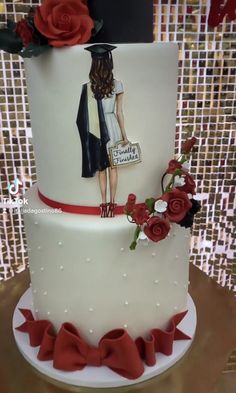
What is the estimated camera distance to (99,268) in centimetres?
102

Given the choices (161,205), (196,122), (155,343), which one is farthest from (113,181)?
(196,122)

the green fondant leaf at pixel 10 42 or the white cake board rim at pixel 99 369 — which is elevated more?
the green fondant leaf at pixel 10 42

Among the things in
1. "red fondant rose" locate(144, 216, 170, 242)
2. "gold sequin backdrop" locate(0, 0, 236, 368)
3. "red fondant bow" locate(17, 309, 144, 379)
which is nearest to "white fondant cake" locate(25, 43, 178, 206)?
"red fondant rose" locate(144, 216, 170, 242)

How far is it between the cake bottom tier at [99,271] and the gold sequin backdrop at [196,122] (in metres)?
0.99

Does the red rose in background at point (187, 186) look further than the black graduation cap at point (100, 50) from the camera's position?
Yes

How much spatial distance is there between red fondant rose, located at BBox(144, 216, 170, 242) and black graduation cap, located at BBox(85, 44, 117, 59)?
0.40 metres

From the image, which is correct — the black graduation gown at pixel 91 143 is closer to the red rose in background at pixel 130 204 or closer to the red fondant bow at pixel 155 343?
the red rose in background at pixel 130 204

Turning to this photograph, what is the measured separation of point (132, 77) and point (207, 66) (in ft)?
4.04

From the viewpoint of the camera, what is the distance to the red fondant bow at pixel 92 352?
103 cm

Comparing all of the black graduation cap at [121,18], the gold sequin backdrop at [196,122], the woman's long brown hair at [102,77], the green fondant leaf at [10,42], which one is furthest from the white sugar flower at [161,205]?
the gold sequin backdrop at [196,122]

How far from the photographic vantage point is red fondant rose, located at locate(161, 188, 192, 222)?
96 centimetres

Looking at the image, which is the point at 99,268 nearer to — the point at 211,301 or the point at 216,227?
the point at 211,301

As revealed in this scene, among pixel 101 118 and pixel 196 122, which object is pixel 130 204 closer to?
pixel 101 118

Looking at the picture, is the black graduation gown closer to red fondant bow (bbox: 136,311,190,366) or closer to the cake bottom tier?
the cake bottom tier
